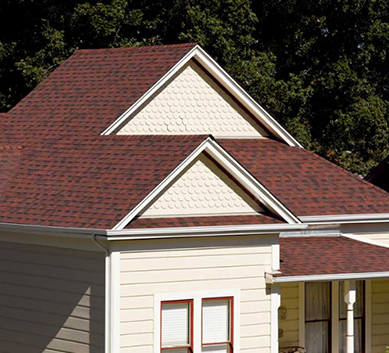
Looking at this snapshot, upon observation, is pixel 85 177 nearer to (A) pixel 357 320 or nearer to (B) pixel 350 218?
(B) pixel 350 218

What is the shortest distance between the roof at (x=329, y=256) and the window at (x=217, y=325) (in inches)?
47.6

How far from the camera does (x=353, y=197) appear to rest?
2578 cm

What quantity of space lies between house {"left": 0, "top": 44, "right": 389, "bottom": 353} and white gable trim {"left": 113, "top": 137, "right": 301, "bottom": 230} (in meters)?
0.03

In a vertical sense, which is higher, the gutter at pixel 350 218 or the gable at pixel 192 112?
the gable at pixel 192 112

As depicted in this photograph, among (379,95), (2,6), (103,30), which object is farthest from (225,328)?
(379,95)

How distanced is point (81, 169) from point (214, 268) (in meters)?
3.51

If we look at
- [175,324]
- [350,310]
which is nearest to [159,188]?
[175,324]

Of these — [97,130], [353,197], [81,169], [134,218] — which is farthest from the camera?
[353,197]

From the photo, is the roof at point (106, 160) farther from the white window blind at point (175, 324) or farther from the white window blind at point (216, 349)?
the white window blind at point (216, 349)

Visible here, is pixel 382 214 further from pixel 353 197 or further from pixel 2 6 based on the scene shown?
pixel 2 6

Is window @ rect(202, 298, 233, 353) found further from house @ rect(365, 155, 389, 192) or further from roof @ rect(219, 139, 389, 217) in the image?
house @ rect(365, 155, 389, 192)

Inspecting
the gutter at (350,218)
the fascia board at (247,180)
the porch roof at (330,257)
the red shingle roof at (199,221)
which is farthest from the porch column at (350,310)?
the red shingle roof at (199,221)

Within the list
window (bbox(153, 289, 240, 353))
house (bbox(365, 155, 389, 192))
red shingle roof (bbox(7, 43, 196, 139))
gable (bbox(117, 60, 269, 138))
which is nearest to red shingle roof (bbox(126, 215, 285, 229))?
window (bbox(153, 289, 240, 353))

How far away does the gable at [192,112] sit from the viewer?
81.0ft
